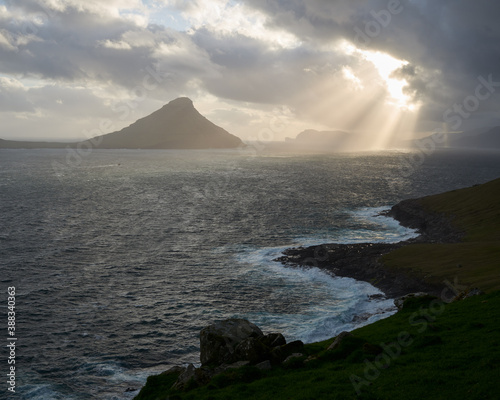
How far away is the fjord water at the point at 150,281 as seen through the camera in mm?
36562

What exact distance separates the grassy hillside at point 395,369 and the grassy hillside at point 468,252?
17.7 m

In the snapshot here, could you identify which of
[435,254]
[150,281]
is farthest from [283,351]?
[435,254]

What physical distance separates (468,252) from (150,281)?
153 ft

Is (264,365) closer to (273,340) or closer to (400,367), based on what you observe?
(273,340)

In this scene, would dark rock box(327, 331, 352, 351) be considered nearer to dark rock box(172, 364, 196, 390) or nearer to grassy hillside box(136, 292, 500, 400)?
grassy hillside box(136, 292, 500, 400)

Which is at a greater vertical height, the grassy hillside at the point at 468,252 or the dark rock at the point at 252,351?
the grassy hillside at the point at 468,252

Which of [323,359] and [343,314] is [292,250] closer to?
[343,314]

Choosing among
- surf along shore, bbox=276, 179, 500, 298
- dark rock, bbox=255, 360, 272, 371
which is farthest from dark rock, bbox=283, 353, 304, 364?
surf along shore, bbox=276, 179, 500, 298

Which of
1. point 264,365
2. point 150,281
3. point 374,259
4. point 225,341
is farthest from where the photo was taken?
point 374,259

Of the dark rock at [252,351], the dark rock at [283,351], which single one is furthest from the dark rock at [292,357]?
the dark rock at [252,351]

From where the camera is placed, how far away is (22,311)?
44688 millimetres

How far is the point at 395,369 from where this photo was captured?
74.1 feet

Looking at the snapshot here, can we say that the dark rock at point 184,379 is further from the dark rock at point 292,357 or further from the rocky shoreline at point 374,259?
the rocky shoreline at point 374,259

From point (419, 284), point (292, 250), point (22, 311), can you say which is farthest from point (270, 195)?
point (22, 311)
